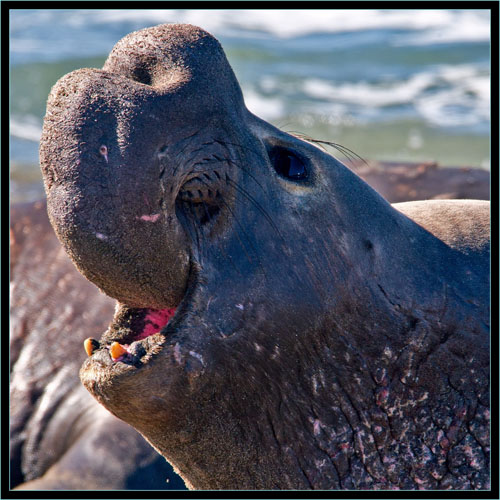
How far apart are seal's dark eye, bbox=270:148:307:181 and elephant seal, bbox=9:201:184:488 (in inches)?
96.0

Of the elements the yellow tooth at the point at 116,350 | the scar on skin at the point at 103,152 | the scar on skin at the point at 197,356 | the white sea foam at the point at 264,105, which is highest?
the scar on skin at the point at 103,152

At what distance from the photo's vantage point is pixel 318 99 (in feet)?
52.0

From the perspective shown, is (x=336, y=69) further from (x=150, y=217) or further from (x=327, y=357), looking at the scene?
(x=150, y=217)

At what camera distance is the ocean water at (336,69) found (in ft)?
44.1

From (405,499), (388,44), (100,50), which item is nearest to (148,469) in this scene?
(405,499)

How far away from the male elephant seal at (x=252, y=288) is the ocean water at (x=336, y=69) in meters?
7.44

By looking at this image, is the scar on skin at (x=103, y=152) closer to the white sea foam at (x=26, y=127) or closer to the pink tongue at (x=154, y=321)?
the pink tongue at (x=154, y=321)

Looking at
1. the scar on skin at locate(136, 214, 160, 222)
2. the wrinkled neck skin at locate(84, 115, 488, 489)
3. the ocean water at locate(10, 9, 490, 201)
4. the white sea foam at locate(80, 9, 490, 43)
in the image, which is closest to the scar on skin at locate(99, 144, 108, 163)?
the scar on skin at locate(136, 214, 160, 222)

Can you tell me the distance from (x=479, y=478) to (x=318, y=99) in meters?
12.9

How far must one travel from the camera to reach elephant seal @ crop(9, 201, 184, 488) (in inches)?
211

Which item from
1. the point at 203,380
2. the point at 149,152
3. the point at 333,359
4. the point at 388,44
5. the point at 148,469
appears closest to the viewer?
the point at 149,152

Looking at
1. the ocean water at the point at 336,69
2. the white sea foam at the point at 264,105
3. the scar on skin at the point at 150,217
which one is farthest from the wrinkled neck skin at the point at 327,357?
the white sea foam at the point at 264,105

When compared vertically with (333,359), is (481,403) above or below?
below

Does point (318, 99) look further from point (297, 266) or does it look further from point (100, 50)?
point (297, 266)
